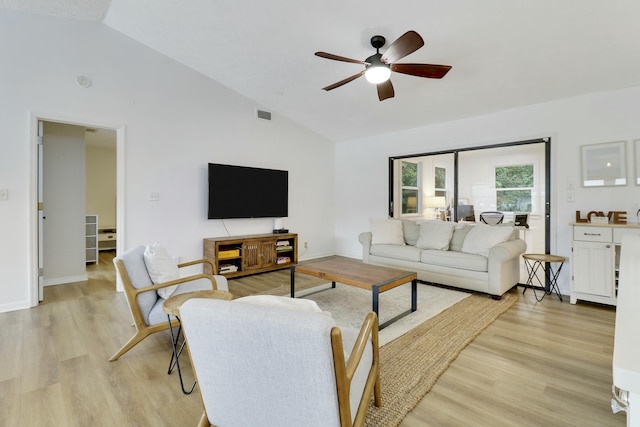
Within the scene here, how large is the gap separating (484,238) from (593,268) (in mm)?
1083

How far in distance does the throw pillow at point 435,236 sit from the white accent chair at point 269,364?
3510mm

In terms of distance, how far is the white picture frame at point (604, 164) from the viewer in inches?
139

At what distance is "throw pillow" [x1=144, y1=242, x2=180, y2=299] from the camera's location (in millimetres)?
2371

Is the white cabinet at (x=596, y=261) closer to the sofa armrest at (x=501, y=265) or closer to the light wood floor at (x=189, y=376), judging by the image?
the light wood floor at (x=189, y=376)

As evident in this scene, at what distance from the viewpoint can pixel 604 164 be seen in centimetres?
361

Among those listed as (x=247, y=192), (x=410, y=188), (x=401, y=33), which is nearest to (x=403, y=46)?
(x=401, y=33)

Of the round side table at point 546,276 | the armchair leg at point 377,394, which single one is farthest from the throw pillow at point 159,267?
the round side table at point 546,276

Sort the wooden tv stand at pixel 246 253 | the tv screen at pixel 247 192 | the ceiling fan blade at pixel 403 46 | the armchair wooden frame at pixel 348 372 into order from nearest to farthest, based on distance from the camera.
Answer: the armchair wooden frame at pixel 348 372
the ceiling fan blade at pixel 403 46
the wooden tv stand at pixel 246 253
the tv screen at pixel 247 192

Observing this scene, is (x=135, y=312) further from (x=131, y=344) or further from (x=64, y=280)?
(x=64, y=280)

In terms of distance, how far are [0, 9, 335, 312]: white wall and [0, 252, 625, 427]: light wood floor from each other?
4.36ft

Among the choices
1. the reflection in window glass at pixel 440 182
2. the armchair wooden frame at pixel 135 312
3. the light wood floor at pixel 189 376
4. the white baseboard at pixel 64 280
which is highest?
the reflection in window glass at pixel 440 182

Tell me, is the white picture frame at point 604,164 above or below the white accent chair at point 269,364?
above

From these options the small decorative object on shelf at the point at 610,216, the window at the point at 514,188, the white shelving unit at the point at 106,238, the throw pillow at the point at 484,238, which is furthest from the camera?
the white shelving unit at the point at 106,238

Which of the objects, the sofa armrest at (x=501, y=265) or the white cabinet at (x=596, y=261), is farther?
the sofa armrest at (x=501, y=265)
